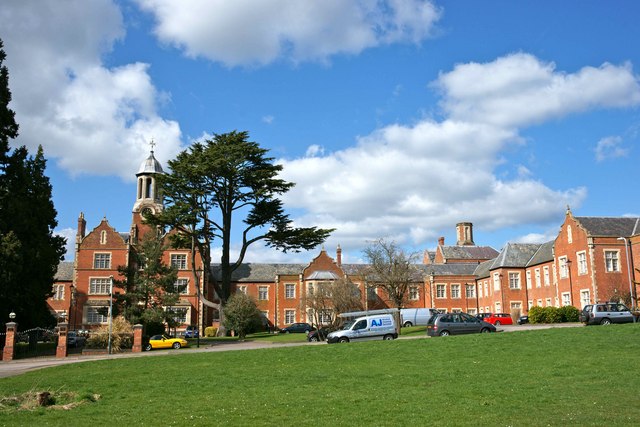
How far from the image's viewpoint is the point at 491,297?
65188mm

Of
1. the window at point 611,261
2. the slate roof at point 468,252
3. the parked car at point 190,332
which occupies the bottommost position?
the parked car at point 190,332

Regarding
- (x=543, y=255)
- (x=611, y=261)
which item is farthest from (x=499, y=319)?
(x=543, y=255)

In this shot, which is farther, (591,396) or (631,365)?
(631,365)

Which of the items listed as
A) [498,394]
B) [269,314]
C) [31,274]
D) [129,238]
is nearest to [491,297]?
[269,314]

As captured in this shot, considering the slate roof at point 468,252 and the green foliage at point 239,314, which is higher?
the slate roof at point 468,252

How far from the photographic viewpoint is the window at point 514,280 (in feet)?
204

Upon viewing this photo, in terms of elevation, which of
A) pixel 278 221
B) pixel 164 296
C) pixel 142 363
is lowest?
pixel 142 363

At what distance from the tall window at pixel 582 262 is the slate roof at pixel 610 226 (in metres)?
2.21

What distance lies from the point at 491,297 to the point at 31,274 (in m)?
48.1

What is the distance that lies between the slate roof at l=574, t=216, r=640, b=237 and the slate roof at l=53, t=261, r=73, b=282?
56813 mm

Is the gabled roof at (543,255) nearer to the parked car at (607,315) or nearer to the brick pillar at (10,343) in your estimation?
the parked car at (607,315)

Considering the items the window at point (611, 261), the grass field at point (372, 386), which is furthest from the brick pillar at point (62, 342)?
the window at point (611, 261)

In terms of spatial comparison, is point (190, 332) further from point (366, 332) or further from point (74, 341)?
point (366, 332)

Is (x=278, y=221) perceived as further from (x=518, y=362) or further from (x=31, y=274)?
(x=518, y=362)
